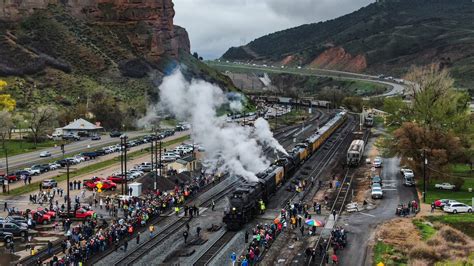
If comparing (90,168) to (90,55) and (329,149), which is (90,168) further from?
(90,55)

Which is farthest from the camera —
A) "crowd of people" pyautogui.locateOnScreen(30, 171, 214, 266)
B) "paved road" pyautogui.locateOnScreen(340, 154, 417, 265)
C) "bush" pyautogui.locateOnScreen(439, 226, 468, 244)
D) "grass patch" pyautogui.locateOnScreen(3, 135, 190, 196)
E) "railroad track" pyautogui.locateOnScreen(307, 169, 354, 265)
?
"grass patch" pyautogui.locateOnScreen(3, 135, 190, 196)

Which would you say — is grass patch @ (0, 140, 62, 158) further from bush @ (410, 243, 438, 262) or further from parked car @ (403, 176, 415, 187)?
bush @ (410, 243, 438, 262)

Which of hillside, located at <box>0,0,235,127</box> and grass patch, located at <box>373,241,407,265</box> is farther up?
hillside, located at <box>0,0,235,127</box>

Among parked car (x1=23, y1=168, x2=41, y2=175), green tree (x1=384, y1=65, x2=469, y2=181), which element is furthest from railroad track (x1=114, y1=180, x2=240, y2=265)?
parked car (x1=23, y1=168, x2=41, y2=175)

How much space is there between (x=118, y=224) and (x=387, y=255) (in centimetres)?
2167

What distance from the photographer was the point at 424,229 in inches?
1978

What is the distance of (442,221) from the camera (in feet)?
173

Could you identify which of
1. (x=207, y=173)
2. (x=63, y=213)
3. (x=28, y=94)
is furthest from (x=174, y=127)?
(x=63, y=213)

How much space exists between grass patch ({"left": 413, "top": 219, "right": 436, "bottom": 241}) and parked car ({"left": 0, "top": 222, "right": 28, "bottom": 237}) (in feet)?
106

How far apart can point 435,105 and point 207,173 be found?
3217cm

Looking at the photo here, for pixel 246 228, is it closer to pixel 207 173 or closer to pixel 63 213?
pixel 63 213

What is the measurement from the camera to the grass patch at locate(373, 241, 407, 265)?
136 feet

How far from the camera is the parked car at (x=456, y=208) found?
184ft

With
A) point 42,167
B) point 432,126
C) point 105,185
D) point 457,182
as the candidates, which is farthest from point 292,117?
point 105,185
